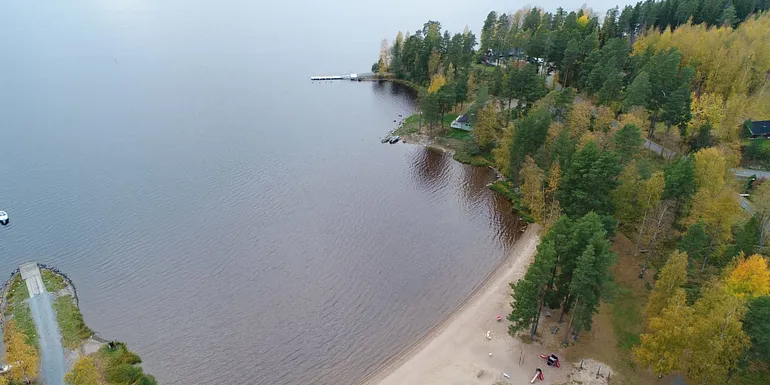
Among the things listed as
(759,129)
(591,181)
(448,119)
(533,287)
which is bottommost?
(533,287)

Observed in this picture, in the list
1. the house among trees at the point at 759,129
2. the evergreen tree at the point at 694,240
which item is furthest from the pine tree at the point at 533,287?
the house among trees at the point at 759,129

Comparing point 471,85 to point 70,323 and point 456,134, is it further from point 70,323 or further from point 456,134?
point 70,323

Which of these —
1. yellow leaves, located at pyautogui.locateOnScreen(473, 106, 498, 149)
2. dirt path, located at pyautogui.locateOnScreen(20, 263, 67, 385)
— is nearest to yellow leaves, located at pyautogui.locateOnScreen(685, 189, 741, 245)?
yellow leaves, located at pyautogui.locateOnScreen(473, 106, 498, 149)

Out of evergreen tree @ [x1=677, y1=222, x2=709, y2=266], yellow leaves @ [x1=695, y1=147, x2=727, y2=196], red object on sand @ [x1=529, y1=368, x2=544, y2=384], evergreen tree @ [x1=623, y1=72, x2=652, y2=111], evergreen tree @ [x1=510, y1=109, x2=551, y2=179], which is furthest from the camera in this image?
evergreen tree @ [x1=623, y1=72, x2=652, y2=111]

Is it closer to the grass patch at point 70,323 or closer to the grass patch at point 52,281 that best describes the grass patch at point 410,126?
the grass patch at point 52,281

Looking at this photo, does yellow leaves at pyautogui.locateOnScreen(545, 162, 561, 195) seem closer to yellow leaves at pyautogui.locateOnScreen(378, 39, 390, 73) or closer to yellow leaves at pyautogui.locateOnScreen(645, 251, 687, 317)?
yellow leaves at pyautogui.locateOnScreen(645, 251, 687, 317)

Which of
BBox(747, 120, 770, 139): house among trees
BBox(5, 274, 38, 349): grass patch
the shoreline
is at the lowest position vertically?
the shoreline

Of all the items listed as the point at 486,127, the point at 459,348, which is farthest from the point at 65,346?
the point at 486,127
